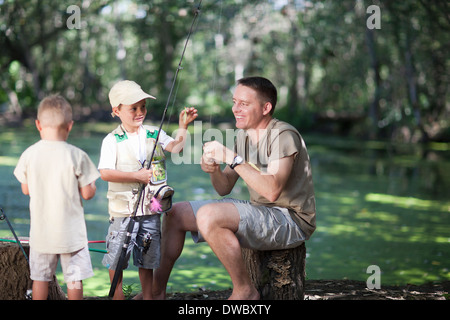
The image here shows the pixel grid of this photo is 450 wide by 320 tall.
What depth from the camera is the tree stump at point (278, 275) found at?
3344 mm

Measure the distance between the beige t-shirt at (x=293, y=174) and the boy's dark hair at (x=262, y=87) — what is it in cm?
13

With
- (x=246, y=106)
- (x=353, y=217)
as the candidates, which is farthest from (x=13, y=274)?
(x=353, y=217)

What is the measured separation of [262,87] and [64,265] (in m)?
1.37

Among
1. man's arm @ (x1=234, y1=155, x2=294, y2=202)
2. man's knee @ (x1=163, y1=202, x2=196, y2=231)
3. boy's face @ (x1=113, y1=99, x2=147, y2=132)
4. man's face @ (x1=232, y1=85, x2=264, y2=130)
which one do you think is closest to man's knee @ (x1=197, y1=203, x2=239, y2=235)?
man's arm @ (x1=234, y1=155, x2=294, y2=202)

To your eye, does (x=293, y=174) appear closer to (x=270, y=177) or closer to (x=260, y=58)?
(x=270, y=177)

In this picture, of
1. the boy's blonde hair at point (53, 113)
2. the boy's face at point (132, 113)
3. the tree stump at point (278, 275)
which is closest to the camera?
the boy's blonde hair at point (53, 113)

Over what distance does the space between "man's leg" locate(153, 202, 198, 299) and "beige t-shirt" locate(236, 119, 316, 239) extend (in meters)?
0.39

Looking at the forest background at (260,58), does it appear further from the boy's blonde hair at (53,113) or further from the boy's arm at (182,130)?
the boy's blonde hair at (53,113)

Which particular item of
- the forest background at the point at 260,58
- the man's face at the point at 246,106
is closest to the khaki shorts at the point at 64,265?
the man's face at the point at 246,106

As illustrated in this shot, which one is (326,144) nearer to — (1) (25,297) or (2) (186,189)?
(2) (186,189)

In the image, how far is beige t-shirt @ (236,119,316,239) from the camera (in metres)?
3.27

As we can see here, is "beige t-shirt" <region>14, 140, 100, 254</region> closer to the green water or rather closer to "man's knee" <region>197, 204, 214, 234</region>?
"man's knee" <region>197, 204, 214, 234</region>
